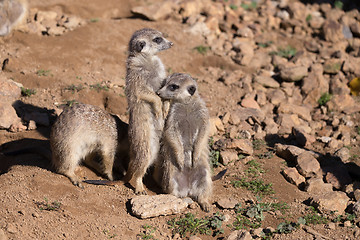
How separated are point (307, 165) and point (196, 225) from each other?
5.76 feet

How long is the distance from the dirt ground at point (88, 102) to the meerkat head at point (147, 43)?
1.50 m

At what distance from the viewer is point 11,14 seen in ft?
25.1

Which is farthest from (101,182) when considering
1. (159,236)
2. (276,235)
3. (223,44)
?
(223,44)

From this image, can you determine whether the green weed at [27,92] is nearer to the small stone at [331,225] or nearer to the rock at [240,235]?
the rock at [240,235]

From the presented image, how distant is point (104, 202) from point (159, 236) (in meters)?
0.73

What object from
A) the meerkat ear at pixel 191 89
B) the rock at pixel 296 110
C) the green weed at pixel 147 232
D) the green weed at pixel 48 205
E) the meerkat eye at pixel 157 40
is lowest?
the green weed at pixel 147 232

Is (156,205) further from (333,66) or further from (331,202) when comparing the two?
(333,66)

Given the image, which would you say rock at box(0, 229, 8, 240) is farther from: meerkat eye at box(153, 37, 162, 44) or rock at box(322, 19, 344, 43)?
rock at box(322, 19, 344, 43)

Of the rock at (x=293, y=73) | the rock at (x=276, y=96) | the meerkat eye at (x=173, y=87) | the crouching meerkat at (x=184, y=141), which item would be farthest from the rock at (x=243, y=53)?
the meerkat eye at (x=173, y=87)

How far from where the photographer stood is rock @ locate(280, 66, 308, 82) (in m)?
7.34

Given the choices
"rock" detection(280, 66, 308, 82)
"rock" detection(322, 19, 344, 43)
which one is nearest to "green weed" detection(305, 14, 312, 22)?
"rock" detection(322, 19, 344, 43)

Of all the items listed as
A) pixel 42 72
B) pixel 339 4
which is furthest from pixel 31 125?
pixel 339 4

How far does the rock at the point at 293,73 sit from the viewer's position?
7340 millimetres

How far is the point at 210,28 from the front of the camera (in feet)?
28.3
